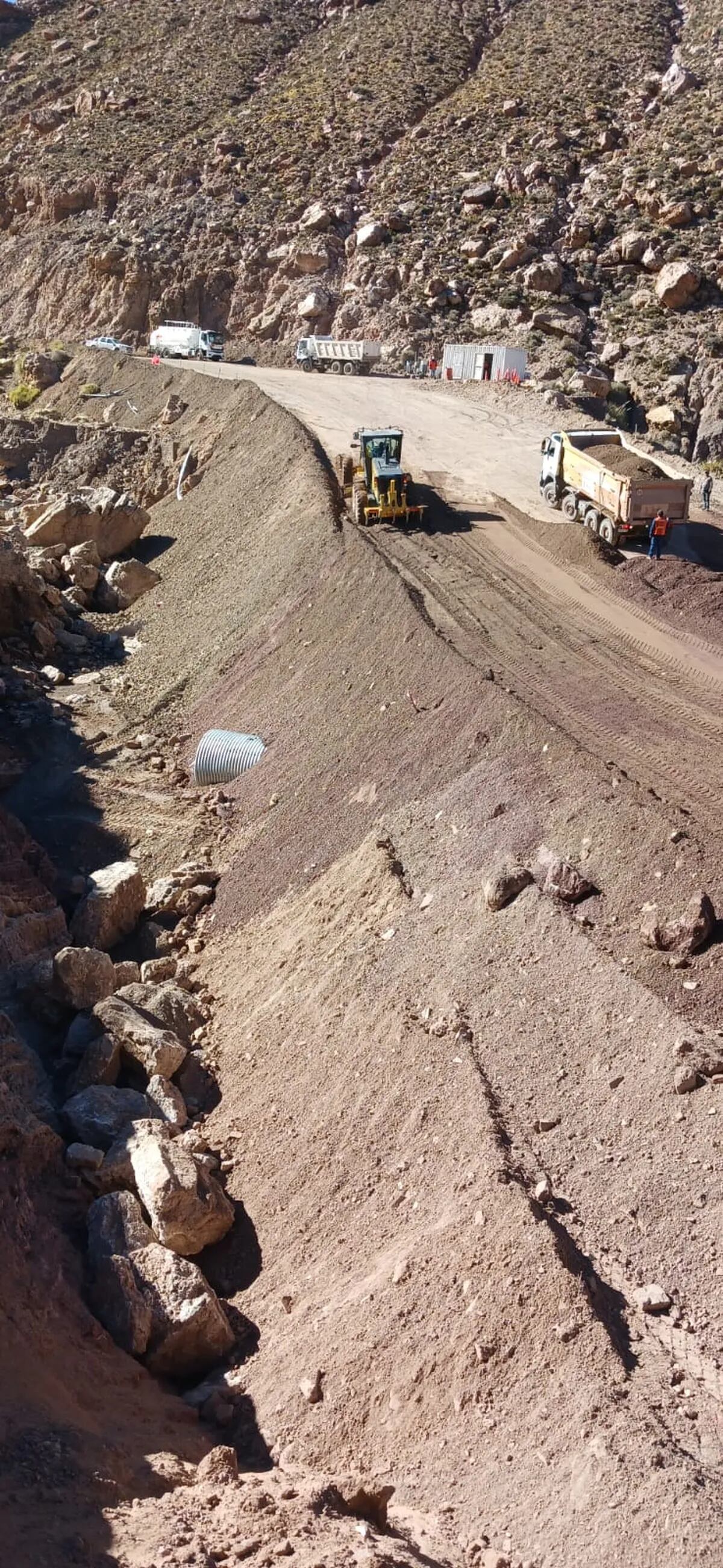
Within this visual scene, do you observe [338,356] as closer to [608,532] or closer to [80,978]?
[608,532]

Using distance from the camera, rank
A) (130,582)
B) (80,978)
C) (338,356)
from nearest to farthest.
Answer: (80,978) < (130,582) < (338,356)

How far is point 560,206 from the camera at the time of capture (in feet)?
158

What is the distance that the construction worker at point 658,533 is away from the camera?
23.0 metres

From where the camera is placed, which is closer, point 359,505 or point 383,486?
point 383,486

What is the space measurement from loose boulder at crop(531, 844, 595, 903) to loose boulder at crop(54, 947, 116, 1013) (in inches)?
202


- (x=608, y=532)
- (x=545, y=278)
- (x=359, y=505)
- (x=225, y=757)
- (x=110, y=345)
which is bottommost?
(x=225, y=757)

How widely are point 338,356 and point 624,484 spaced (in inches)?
917

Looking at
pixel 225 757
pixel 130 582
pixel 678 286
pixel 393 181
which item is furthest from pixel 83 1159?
pixel 393 181

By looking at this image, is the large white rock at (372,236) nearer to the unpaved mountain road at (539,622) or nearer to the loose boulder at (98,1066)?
the unpaved mountain road at (539,622)

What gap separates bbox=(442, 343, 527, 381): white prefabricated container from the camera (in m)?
39.6

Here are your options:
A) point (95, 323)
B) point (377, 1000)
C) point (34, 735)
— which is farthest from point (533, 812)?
point (95, 323)

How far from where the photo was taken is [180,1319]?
10.2 meters

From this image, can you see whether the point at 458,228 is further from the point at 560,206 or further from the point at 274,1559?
Answer: the point at 274,1559

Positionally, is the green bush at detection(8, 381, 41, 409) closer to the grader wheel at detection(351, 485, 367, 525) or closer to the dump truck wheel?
the grader wheel at detection(351, 485, 367, 525)
